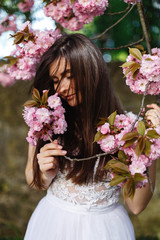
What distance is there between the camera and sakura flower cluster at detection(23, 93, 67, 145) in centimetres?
77

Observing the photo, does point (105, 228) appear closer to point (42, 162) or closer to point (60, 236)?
point (60, 236)

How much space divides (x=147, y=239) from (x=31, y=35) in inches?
90.6

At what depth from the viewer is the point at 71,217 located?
104 cm

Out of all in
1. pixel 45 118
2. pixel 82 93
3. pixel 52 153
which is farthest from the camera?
pixel 82 93

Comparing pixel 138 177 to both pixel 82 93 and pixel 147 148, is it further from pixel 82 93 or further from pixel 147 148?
pixel 82 93

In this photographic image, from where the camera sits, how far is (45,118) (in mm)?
765

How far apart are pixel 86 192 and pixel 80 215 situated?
88mm

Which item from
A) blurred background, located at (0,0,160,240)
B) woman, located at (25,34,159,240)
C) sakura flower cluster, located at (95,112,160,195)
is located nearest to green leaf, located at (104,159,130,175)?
sakura flower cluster, located at (95,112,160,195)

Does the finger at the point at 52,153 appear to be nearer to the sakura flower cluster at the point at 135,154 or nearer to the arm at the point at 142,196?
the sakura flower cluster at the point at 135,154

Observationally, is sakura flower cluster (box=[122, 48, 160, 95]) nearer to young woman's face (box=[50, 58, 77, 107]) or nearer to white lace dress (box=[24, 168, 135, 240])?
young woman's face (box=[50, 58, 77, 107])

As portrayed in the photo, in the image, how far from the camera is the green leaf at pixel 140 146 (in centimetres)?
65

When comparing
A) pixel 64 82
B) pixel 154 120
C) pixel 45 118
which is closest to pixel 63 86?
pixel 64 82

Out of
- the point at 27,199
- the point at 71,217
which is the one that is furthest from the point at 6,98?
the point at 71,217

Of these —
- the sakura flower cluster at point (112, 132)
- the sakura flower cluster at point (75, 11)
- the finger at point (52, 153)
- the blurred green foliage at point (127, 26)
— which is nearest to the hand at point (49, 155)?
the finger at point (52, 153)
